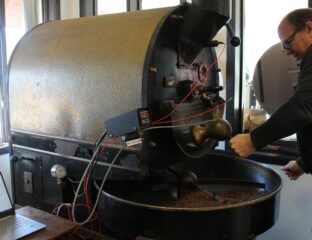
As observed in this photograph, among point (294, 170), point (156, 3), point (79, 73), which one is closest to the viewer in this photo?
point (79, 73)

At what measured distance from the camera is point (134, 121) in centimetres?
113

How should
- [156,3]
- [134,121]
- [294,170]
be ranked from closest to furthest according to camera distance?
[134,121] < [294,170] < [156,3]

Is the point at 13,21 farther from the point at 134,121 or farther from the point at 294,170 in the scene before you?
the point at 294,170

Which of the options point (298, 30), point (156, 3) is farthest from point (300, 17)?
point (156, 3)

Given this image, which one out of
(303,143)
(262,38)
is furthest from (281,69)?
(303,143)

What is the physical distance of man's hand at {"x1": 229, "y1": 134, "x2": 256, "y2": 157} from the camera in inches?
51.6

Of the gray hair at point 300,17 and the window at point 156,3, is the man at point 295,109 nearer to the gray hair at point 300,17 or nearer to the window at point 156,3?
the gray hair at point 300,17

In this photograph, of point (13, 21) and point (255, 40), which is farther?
point (13, 21)

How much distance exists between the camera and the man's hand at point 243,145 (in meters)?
1.31

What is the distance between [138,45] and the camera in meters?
1.25

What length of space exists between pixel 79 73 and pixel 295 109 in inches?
33.9

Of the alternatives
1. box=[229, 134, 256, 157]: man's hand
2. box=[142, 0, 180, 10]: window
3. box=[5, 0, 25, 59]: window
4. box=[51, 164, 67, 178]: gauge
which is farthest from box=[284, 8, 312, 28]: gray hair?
box=[5, 0, 25, 59]: window

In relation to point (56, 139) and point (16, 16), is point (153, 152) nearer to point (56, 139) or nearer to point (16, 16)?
point (56, 139)

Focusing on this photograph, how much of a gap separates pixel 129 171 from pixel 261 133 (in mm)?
515
